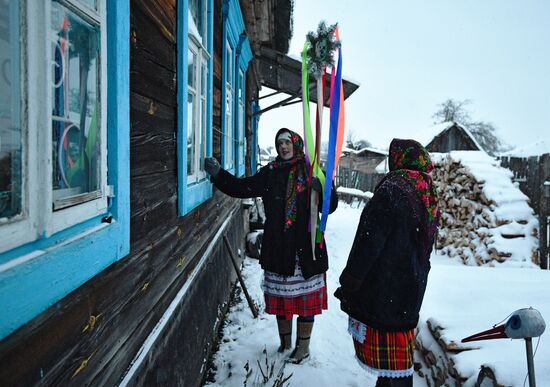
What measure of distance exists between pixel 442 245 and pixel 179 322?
27.7 feet

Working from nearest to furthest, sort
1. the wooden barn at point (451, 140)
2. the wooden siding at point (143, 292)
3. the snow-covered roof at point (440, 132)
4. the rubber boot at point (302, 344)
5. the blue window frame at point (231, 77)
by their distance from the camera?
the wooden siding at point (143, 292) → the rubber boot at point (302, 344) → the blue window frame at point (231, 77) → the snow-covered roof at point (440, 132) → the wooden barn at point (451, 140)

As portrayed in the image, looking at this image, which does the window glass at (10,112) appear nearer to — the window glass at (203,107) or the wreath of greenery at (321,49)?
the wreath of greenery at (321,49)

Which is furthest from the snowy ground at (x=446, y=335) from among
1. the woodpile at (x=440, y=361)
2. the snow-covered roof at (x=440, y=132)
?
the snow-covered roof at (x=440, y=132)

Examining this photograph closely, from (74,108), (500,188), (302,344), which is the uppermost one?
(74,108)

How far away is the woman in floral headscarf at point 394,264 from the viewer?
2.10m

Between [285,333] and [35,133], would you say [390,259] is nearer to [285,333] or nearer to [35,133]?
[285,333]

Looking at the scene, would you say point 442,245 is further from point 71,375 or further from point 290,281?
point 71,375

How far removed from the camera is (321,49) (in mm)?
2418

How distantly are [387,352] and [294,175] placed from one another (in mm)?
1359

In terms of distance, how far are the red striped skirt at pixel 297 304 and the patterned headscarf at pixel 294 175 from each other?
0.57m

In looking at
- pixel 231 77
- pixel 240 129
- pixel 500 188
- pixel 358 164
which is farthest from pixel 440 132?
pixel 231 77

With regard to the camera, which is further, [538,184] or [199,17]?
[538,184]

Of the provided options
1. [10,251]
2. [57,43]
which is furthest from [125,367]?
[57,43]

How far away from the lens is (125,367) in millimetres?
1337
